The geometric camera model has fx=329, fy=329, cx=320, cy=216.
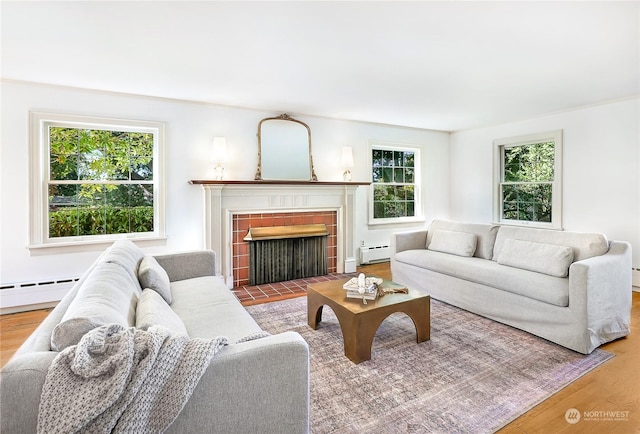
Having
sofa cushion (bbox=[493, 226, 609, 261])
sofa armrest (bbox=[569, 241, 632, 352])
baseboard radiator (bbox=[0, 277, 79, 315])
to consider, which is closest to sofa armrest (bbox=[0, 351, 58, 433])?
sofa armrest (bbox=[569, 241, 632, 352])

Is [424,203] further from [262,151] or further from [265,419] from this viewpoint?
Answer: [265,419]

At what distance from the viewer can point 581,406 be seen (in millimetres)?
1852

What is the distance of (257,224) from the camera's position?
4418 millimetres

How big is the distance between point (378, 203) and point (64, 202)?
4.29 meters

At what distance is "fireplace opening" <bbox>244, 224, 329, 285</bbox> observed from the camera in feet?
14.3

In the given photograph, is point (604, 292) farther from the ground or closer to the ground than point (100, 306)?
closer to the ground

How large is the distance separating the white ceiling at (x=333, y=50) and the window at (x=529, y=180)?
0.91 metres

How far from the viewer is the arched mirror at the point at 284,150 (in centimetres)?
451

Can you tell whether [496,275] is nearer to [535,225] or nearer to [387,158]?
[535,225]

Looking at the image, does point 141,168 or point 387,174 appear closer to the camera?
point 141,168

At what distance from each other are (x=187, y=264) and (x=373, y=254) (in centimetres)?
322

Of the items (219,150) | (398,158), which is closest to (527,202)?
(398,158)

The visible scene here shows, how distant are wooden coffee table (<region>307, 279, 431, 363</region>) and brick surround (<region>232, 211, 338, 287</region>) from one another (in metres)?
1.72

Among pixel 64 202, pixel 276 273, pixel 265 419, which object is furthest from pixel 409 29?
pixel 64 202
